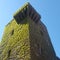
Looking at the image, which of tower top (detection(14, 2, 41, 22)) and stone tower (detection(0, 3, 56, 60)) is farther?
tower top (detection(14, 2, 41, 22))

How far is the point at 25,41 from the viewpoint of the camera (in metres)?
13.7

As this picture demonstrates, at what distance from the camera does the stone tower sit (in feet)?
42.6

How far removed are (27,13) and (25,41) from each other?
395cm

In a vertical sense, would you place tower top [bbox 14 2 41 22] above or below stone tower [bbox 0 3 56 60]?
above

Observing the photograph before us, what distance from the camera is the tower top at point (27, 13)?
16594mm

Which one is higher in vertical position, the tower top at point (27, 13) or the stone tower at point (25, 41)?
the tower top at point (27, 13)

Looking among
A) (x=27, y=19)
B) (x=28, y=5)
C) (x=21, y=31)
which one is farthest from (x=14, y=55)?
(x=28, y=5)

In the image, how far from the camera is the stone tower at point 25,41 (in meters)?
13.0

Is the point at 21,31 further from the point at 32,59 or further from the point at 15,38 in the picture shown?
the point at 32,59

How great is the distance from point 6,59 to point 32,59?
2987 millimetres

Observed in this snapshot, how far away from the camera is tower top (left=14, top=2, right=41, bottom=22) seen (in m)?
16.6

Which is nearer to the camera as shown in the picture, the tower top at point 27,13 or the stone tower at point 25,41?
the stone tower at point 25,41

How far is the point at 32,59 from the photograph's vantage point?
12031 mm

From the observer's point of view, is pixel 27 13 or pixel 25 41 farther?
pixel 27 13
